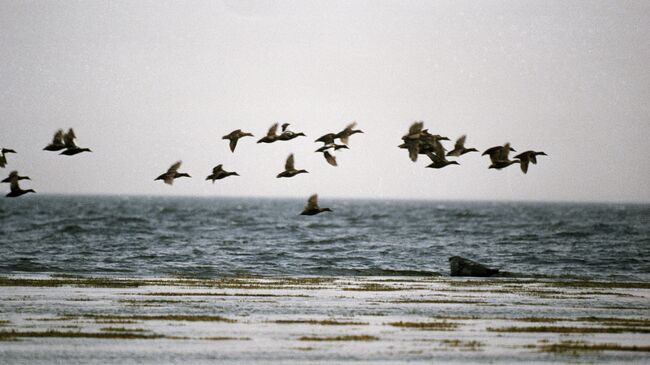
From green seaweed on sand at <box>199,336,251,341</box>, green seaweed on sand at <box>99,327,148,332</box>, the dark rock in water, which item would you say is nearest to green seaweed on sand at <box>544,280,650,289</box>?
the dark rock in water

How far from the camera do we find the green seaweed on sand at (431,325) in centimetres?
2725

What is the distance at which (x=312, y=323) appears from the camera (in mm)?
27953

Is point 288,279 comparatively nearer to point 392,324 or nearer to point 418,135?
point 418,135

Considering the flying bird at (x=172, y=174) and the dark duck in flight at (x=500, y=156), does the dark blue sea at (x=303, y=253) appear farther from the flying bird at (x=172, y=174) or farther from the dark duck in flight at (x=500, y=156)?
the dark duck in flight at (x=500, y=156)

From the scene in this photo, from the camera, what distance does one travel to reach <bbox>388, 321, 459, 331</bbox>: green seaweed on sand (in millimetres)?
27250

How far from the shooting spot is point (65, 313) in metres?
29.2

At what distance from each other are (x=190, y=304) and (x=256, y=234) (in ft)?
214

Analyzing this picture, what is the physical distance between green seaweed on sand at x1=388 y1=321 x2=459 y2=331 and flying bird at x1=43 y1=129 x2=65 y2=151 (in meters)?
13.3

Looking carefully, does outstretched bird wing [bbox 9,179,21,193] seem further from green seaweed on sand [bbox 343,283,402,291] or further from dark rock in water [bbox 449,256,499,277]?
dark rock in water [bbox 449,256,499,277]

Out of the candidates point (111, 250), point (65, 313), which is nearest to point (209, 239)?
point (111, 250)

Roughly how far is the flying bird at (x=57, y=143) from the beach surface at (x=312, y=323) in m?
4.87

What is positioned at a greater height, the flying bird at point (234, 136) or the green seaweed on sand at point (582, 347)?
the flying bird at point (234, 136)

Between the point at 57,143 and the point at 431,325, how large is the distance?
47.3 ft

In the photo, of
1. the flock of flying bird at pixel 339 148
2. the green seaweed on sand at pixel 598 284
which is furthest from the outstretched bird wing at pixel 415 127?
the green seaweed on sand at pixel 598 284
